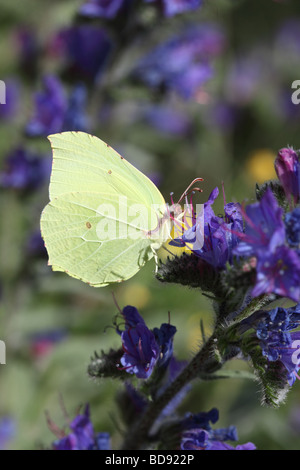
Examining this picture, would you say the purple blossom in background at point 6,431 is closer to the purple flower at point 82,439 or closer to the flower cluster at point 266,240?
the purple flower at point 82,439

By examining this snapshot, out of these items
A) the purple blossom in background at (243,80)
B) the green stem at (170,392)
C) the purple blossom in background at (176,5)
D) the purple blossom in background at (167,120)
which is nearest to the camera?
the green stem at (170,392)

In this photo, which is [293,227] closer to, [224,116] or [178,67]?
[178,67]

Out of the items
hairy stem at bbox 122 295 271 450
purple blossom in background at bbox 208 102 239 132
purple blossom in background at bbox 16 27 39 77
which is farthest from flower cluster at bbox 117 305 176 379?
purple blossom in background at bbox 208 102 239 132

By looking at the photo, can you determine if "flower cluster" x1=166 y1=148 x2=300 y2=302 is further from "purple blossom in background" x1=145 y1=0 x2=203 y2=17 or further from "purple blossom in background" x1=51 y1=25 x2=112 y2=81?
"purple blossom in background" x1=51 y1=25 x2=112 y2=81

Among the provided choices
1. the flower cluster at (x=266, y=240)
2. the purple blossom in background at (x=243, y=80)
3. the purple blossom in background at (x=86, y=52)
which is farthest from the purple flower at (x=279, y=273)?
the purple blossom in background at (x=243, y=80)

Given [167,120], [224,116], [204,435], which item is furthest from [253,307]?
[224,116]

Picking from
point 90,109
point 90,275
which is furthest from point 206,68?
point 90,275
